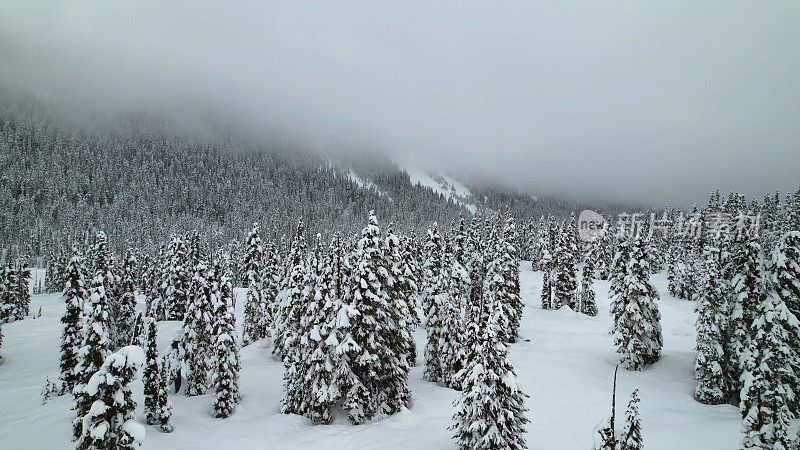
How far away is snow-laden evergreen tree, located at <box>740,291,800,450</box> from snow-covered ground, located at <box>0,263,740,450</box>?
20.3 feet

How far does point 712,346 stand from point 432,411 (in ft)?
70.3

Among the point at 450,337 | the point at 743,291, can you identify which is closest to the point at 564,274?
the point at 743,291

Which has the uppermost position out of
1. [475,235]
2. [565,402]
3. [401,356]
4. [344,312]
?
[475,235]

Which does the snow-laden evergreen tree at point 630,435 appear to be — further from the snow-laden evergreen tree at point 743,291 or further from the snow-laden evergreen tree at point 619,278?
the snow-laden evergreen tree at point 619,278

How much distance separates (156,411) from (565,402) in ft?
95.2

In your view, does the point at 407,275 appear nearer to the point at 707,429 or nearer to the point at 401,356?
the point at 401,356

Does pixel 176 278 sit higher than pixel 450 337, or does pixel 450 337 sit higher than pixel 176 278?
pixel 176 278

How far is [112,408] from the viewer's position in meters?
12.5

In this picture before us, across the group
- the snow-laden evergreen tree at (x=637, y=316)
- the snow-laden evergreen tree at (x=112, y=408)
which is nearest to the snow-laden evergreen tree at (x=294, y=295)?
the snow-laden evergreen tree at (x=112, y=408)

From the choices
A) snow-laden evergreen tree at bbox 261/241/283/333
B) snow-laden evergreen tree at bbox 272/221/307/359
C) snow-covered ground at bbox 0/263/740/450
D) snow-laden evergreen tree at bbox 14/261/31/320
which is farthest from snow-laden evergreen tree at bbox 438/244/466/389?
snow-laden evergreen tree at bbox 14/261/31/320

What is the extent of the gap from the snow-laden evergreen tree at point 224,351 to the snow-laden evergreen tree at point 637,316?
110 feet

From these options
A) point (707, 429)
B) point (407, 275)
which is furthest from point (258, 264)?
point (707, 429)

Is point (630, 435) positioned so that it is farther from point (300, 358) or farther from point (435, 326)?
point (300, 358)

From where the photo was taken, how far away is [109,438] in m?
12.4
